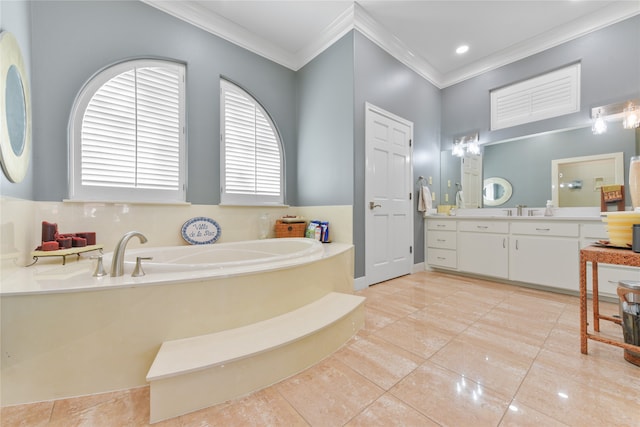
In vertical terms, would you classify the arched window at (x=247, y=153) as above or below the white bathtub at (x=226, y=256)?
above

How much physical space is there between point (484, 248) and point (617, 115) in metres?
1.82

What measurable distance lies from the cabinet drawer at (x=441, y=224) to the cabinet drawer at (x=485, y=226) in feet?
0.37

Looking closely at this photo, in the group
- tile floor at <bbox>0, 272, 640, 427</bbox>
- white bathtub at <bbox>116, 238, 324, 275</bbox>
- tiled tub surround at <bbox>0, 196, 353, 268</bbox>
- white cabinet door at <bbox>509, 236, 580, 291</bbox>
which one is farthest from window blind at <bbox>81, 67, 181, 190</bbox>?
white cabinet door at <bbox>509, 236, 580, 291</bbox>

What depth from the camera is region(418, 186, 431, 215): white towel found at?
133 inches

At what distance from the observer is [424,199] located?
3391 mm

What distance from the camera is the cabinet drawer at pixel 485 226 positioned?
9.24 feet

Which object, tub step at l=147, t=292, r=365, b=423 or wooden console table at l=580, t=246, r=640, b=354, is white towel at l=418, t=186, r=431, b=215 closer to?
wooden console table at l=580, t=246, r=640, b=354

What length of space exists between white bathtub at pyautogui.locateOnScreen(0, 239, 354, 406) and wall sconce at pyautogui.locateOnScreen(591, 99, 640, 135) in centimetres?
365

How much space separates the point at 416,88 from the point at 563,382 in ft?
11.2

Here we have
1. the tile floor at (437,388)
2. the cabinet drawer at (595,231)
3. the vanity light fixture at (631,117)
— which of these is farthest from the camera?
the vanity light fixture at (631,117)

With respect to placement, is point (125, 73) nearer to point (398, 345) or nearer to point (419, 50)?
point (398, 345)

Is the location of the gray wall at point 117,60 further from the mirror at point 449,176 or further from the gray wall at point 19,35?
the mirror at point 449,176

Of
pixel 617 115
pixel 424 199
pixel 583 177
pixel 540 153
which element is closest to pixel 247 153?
pixel 424 199

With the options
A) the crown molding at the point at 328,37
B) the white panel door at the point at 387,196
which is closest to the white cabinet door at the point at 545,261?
the white panel door at the point at 387,196
